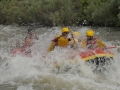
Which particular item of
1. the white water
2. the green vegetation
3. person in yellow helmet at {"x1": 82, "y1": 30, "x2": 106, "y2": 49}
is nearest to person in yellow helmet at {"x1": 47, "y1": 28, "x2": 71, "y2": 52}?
the white water

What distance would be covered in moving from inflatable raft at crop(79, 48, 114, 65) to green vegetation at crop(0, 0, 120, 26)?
6081mm

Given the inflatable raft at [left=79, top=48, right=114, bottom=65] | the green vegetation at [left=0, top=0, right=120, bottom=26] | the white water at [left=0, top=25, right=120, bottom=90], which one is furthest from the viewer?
the green vegetation at [left=0, top=0, right=120, bottom=26]

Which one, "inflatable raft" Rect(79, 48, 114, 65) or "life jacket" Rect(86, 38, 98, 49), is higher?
"life jacket" Rect(86, 38, 98, 49)

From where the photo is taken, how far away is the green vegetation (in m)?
14.3

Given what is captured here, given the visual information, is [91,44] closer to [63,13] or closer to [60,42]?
[60,42]

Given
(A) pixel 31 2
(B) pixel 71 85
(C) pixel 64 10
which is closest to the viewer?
(B) pixel 71 85

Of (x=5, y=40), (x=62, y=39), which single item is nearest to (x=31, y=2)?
(x=5, y=40)

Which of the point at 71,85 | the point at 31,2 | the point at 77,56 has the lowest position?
the point at 71,85

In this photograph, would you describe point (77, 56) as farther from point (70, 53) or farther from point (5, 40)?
point (5, 40)

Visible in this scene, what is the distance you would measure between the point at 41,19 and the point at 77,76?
8602 millimetres

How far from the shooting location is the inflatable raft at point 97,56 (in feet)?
25.9

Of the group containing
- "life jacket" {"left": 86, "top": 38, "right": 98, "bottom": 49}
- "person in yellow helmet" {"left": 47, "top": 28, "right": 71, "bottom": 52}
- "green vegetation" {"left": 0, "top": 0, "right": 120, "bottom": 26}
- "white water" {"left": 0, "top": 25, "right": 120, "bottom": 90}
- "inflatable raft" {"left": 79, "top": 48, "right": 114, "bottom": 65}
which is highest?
"green vegetation" {"left": 0, "top": 0, "right": 120, "bottom": 26}

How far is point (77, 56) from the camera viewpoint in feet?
26.2

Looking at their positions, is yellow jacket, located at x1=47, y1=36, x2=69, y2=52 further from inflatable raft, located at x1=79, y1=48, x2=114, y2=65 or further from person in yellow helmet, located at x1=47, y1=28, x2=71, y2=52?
inflatable raft, located at x1=79, y1=48, x2=114, y2=65
